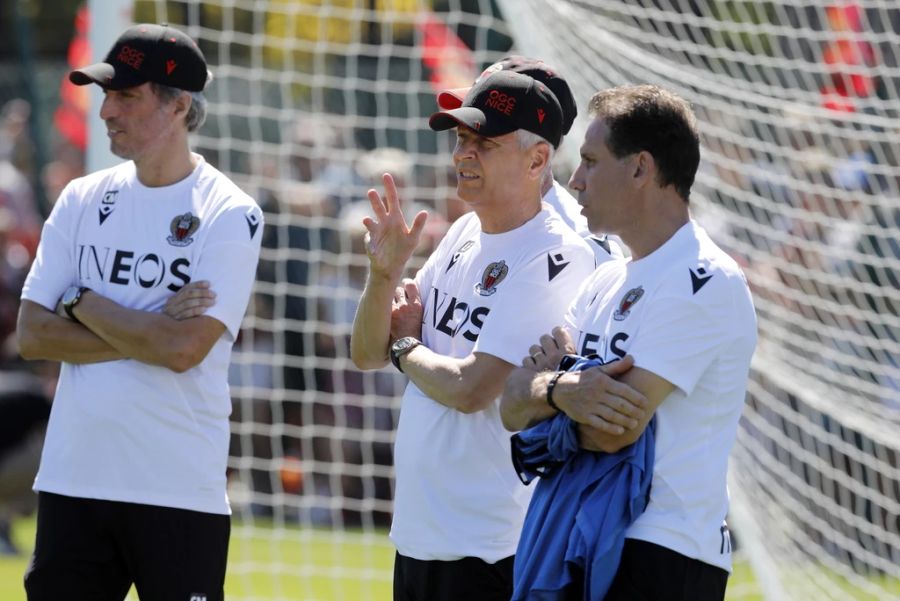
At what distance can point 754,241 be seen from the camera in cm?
729

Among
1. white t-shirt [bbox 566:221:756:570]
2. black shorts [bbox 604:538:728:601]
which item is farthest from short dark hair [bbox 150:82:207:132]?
black shorts [bbox 604:538:728:601]

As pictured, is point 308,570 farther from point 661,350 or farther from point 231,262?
point 661,350

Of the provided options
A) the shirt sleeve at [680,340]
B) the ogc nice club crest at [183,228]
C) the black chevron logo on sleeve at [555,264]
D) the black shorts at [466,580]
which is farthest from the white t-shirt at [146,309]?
the shirt sleeve at [680,340]

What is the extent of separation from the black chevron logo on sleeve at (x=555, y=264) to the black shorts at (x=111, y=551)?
133 cm

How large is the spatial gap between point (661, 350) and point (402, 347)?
3.02ft

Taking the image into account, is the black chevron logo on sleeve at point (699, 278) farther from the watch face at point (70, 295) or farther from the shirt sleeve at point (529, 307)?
the watch face at point (70, 295)

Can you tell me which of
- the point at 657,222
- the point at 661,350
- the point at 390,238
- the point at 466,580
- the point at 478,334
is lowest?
the point at 466,580

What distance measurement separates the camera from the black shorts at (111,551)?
4.16 metres

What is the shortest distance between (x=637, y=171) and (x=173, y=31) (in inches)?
70.3

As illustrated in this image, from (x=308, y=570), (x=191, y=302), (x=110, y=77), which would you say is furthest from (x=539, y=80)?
(x=308, y=570)

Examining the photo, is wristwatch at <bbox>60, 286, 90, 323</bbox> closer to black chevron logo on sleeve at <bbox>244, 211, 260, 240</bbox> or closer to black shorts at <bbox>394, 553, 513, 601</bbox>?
black chevron logo on sleeve at <bbox>244, 211, 260, 240</bbox>

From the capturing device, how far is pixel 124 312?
417 centimetres

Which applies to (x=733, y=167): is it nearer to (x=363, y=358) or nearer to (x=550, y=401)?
(x=363, y=358)

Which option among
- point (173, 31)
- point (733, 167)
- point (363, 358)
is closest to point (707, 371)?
point (363, 358)
